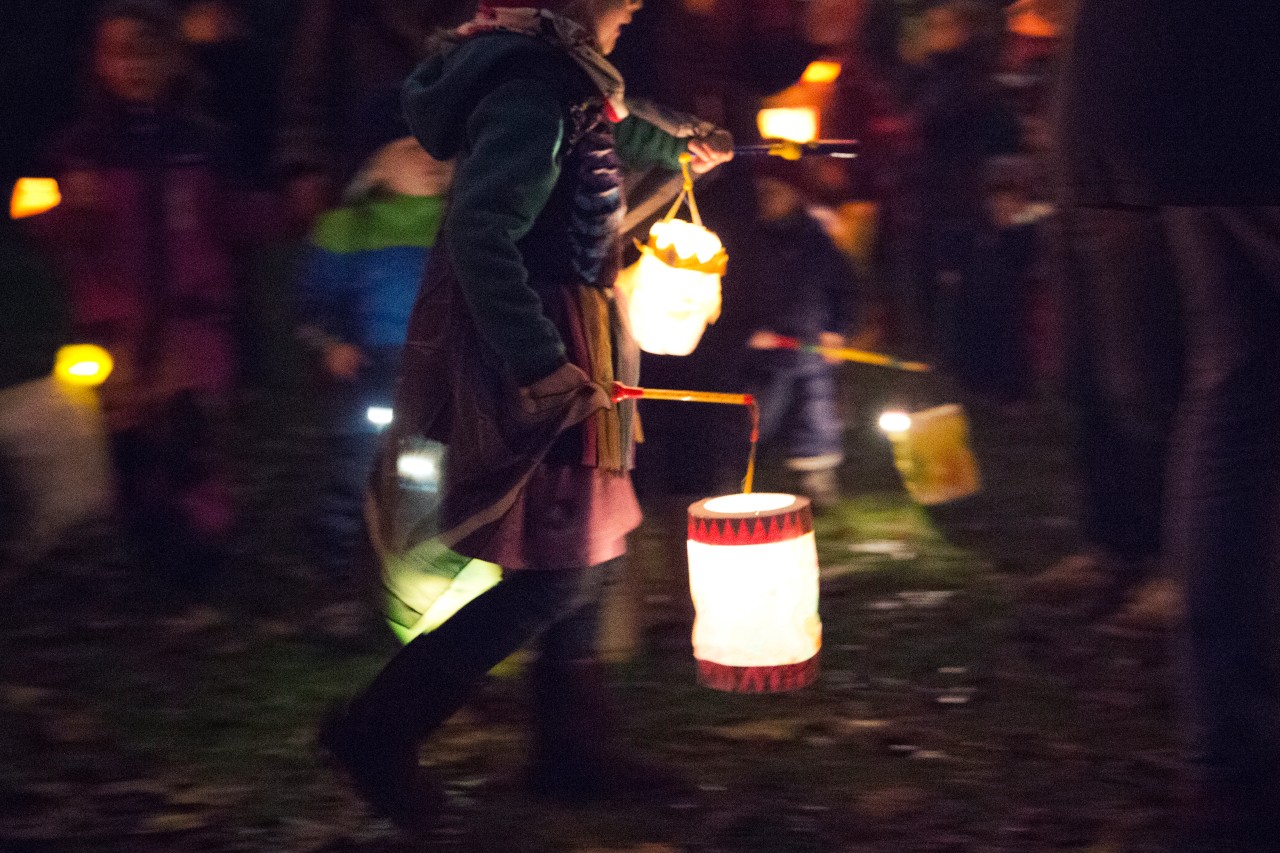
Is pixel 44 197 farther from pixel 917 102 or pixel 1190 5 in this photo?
pixel 917 102

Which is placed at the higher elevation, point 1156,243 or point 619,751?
point 1156,243

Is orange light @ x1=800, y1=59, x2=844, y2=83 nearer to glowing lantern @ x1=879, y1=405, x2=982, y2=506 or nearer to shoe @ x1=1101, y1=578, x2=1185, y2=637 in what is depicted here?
glowing lantern @ x1=879, y1=405, x2=982, y2=506

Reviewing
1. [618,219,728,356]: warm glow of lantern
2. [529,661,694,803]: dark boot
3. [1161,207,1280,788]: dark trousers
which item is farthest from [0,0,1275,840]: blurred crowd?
[529,661,694,803]: dark boot

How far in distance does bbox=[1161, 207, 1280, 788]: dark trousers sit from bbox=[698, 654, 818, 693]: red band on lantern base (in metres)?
0.80

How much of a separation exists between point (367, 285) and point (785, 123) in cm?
131

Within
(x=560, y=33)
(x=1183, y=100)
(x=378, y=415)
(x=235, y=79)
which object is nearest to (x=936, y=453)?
(x=378, y=415)

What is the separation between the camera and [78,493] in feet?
20.2

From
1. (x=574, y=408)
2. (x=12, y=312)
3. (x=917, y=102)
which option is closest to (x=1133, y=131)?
(x=574, y=408)

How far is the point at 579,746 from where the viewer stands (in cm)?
397

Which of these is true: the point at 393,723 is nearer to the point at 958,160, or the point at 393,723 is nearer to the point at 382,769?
the point at 382,769

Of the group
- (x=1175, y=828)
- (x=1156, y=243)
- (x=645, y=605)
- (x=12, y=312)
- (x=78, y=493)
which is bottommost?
(x=1175, y=828)

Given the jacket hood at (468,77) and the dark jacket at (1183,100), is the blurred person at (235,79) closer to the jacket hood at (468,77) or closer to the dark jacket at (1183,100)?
the jacket hood at (468,77)

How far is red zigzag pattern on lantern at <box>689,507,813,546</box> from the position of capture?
3.76 m

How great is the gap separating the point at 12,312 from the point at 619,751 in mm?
8549
